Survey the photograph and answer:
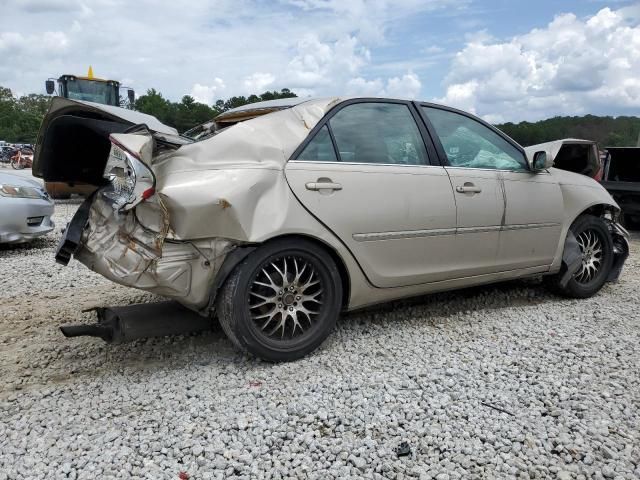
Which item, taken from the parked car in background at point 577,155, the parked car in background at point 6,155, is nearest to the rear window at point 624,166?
the parked car in background at point 577,155

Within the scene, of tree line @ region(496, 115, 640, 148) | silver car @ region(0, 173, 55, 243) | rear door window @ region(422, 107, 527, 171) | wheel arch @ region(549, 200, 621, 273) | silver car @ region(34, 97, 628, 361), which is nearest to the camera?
silver car @ region(34, 97, 628, 361)

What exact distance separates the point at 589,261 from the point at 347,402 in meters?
3.10

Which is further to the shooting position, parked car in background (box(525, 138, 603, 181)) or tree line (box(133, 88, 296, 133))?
tree line (box(133, 88, 296, 133))

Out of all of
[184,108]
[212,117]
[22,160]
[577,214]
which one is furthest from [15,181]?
[184,108]

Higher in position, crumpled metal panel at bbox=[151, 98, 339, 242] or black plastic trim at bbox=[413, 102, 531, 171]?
black plastic trim at bbox=[413, 102, 531, 171]

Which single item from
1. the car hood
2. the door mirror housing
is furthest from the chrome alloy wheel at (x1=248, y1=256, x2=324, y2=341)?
the car hood

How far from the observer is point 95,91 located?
15.6 metres

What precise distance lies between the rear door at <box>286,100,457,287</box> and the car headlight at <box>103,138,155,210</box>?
841mm

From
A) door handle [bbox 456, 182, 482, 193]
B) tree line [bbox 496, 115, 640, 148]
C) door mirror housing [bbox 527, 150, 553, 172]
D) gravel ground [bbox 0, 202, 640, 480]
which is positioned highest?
tree line [bbox 496, 115, 640, 148]

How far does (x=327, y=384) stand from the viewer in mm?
3045

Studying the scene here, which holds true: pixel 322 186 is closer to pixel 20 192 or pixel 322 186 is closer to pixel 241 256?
pixel 241 256

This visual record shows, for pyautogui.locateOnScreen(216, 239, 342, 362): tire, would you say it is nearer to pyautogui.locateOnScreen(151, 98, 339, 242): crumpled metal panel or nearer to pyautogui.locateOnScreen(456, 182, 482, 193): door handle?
pyautogui.locateOnScreen(151, 98, 339, 242): crumpled metal panel

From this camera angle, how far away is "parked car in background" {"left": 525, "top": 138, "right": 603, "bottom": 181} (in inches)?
210

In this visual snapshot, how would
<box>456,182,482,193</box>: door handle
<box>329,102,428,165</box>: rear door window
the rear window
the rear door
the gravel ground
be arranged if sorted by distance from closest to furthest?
the gravel ground
the rear door
<box>329,102,428,165</box>: rear door window
<box>456,182,482,193</box>: door handle
the rear window
